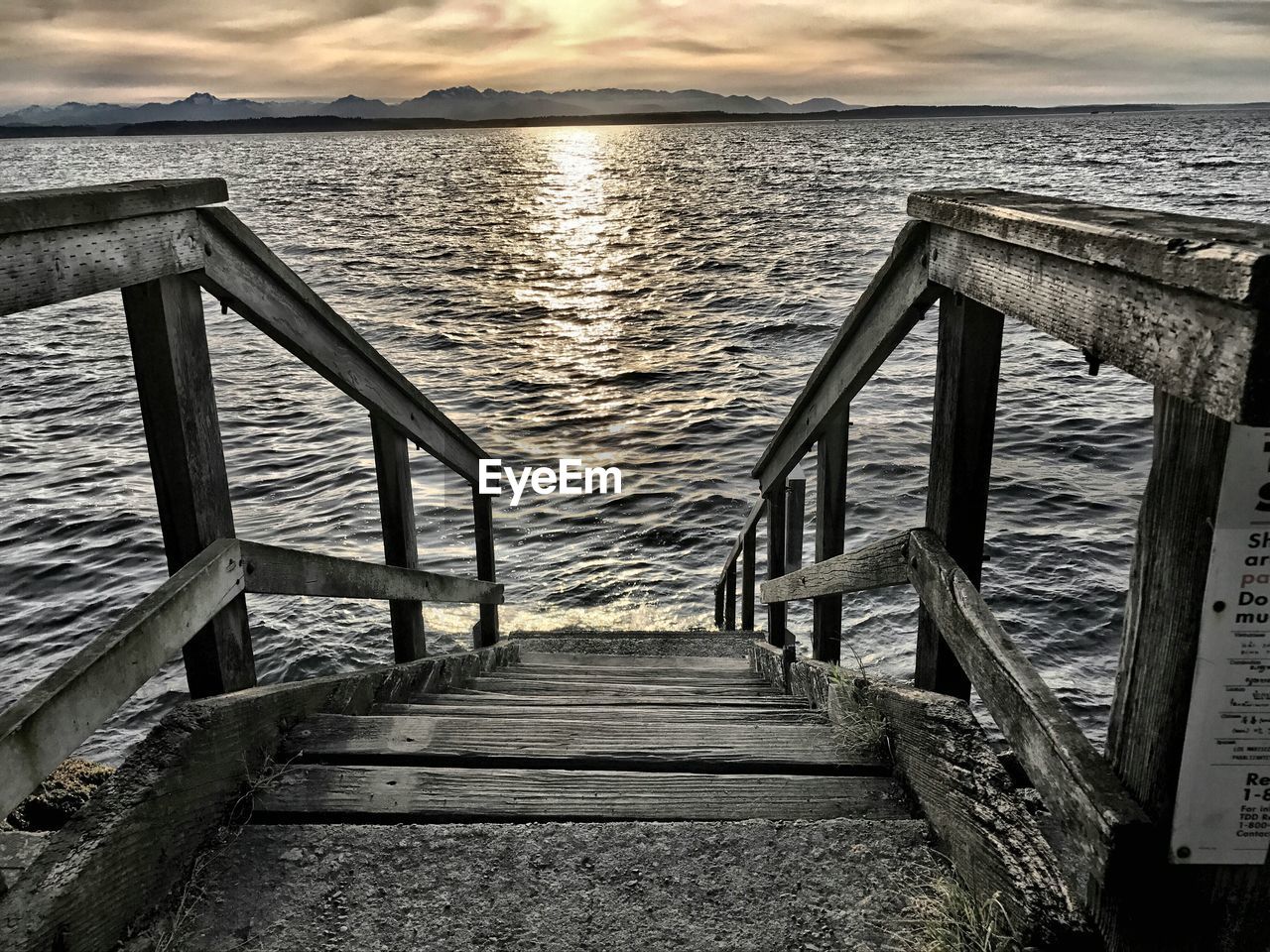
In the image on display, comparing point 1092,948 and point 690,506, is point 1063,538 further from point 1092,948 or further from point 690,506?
point 1092,948

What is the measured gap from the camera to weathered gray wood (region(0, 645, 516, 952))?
1674 millimetres

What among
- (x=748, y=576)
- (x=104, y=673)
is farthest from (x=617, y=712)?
(x=748, y=576)

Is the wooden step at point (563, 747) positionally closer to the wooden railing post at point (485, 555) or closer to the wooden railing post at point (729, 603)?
the wooden railing post at point (485, 555)

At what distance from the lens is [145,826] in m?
1.91

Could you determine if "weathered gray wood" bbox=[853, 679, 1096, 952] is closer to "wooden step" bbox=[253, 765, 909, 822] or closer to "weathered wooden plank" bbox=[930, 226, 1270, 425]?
"wooden step" bbox=[253, 765, 909, 822]

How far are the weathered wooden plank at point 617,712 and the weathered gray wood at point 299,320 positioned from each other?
1.16 metres

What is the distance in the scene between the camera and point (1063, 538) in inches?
432

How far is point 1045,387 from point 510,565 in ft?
36.0

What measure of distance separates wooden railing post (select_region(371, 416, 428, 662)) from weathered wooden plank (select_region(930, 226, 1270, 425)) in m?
2.66

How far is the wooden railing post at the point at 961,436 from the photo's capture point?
2094 millimetres

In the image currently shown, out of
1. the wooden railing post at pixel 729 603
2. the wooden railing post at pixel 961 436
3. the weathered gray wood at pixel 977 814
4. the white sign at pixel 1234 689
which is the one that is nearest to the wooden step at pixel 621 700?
the weathered gray wood at pixel 977 814

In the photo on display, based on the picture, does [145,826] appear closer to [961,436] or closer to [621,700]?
[961,436]

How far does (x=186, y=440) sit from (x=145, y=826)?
0.90 metres

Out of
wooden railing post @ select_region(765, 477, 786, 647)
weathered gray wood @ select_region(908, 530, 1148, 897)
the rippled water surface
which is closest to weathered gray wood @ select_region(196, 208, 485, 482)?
weathered gray wood @ select_region(908, 530, 1148, 897)
